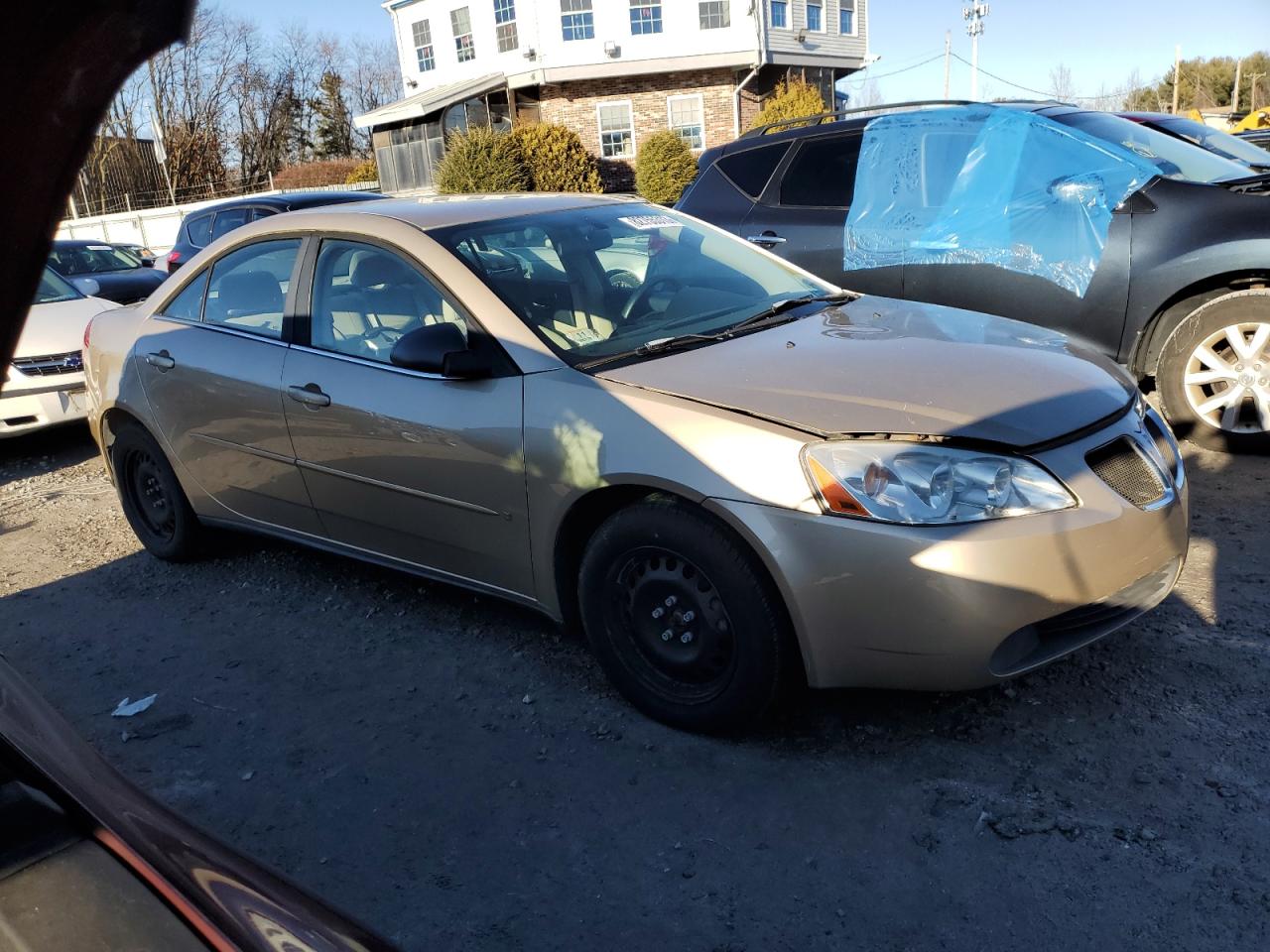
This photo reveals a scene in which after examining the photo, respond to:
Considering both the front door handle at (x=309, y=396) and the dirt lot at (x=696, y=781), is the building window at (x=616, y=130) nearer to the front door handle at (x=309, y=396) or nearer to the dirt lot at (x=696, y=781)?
the front door handle at (x=309, y=396)

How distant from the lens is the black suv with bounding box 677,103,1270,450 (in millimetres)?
4855

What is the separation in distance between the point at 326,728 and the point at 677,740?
1.21m

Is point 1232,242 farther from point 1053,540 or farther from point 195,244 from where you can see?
point 195,244

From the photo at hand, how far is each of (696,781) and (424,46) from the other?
35372 millimetres

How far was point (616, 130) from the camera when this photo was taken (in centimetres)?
3050

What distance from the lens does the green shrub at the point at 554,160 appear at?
2575cm

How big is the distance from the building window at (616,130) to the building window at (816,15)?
6.23m

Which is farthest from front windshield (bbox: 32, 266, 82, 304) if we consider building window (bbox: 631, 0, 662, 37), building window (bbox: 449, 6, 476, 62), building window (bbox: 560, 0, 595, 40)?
building window (bbox: 449, 6, 476, 62)

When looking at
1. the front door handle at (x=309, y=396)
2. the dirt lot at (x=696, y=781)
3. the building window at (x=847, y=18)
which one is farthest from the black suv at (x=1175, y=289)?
the building window at (x=847, y=18)

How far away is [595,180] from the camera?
1067 inches

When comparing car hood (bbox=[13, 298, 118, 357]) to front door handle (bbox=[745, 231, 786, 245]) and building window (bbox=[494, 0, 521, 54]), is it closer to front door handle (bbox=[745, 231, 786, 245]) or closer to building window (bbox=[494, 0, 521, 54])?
front door handle (bbox=[745, 231, 786, 245])

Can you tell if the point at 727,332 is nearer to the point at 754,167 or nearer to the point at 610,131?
the point at 754,167

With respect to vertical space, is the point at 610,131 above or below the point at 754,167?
above

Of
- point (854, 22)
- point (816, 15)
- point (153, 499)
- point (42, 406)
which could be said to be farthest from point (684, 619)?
point (854, 22)
